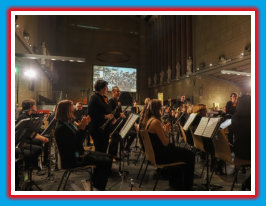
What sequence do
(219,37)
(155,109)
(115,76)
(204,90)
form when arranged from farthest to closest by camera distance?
(115,76), (204,90), (219,37), (155,109)

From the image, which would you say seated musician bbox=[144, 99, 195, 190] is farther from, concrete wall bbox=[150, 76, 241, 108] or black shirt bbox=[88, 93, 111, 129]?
concrete wall bbox=[150, 76, 241, 108]

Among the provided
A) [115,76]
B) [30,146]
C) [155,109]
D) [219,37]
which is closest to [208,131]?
[155,109]

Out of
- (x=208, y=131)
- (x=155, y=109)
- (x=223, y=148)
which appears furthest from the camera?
(x=223, y=148)

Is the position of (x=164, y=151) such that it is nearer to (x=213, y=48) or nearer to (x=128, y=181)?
(x=128, y=181)

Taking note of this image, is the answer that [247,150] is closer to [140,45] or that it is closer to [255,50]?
[255,50]

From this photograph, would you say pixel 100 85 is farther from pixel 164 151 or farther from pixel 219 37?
pixel 219 37

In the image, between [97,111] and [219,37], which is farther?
[219,37]

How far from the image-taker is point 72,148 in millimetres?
2305

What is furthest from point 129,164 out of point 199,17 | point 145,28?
point 145,28

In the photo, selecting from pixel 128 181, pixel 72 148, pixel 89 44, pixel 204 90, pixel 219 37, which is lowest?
pixel 128 181

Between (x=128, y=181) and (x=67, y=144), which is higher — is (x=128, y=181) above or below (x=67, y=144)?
below

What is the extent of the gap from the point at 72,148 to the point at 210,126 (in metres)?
1.64

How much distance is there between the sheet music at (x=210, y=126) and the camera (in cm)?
249

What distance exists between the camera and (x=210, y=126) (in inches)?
102
